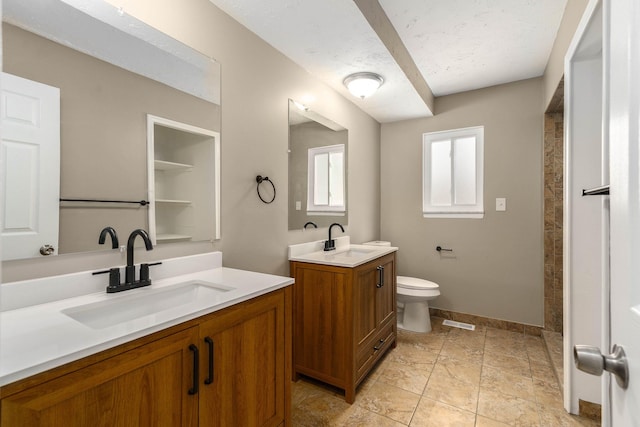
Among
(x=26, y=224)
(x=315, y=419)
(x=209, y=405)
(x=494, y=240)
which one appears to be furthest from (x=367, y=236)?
(x=26, y=224)

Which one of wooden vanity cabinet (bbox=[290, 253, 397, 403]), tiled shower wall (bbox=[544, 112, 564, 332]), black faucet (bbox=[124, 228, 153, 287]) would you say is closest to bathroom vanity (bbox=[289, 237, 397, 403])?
wooden vanity cabinet (bbox=[290, 253, 397, 403])

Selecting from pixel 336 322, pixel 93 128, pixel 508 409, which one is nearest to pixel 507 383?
pixel 508 409

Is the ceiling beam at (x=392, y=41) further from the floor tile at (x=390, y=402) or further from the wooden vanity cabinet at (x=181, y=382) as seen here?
the floor tile at (x=390, y=402)

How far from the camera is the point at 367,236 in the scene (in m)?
3.19

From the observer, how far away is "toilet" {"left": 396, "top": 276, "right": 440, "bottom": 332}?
2674 millimetres

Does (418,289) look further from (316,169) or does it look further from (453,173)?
(316,169)

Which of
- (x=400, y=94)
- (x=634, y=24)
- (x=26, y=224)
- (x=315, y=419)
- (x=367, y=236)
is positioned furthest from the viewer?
(x=367, y=236)

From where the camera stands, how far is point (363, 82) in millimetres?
2264

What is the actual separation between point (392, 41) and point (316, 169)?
1.02 m

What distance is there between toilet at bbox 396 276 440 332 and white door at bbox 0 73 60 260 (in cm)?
245

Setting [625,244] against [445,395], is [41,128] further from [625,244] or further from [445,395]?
[445,395]

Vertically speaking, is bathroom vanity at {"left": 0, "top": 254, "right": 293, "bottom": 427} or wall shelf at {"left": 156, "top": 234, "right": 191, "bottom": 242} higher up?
wall shelf at {"left": 156, "top": 234, "right": 191, "bottom": 242}

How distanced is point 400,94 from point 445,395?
2271 millimetres

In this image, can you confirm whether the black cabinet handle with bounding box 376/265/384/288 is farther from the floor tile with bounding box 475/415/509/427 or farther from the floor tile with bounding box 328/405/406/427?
the floor tile with bounding box 475/415/509/427
